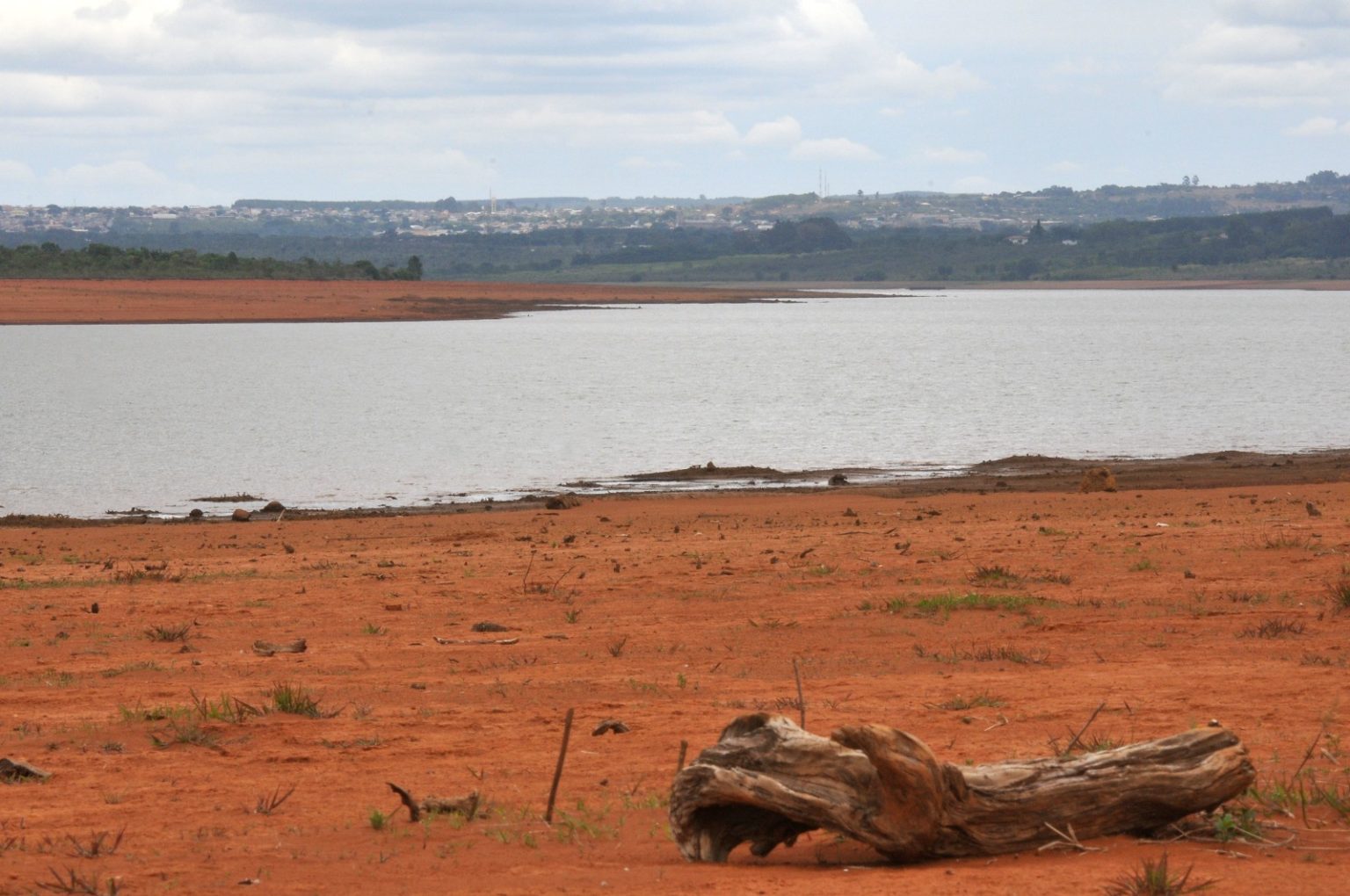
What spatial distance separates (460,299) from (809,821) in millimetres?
117544

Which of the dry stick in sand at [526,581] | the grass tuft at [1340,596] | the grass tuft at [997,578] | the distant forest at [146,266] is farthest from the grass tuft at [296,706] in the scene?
the distant forest at [146,266]

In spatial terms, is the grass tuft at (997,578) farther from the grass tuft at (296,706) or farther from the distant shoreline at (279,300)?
the distant shoreline at (279,300)

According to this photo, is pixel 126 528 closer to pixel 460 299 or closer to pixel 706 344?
pixel 706 344

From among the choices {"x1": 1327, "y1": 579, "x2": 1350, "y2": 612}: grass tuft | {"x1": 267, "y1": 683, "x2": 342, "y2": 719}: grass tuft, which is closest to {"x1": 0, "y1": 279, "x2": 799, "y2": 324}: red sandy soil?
{"x1": 267, "y1": 683, "x2": 342, "y2": 719}: grass tuft

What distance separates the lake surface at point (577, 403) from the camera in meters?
33.9

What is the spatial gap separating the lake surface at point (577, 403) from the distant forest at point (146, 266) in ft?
65.4

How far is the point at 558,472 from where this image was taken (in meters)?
32.9

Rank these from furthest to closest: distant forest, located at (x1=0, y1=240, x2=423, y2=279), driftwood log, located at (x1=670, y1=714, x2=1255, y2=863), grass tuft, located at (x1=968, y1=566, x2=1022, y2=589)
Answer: distant forest, located at (x1=0, y1=240, x2=423, y2=279) < grass tuft, located at (x1=968, y1=566, x2=1022, y2=589) < driftwood log, located at (x1=670, y1=714, x2=1255, y2=863)

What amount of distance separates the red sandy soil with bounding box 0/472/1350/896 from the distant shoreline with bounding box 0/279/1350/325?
8245 centimetres

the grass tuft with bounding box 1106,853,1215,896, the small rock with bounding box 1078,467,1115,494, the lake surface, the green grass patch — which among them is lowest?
the lake surface

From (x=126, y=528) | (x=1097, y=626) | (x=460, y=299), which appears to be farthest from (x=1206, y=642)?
(x=460, y=299)

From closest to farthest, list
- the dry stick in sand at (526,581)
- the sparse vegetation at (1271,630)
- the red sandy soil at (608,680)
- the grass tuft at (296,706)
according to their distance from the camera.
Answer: the red sandy soil at (608,680), the grass tuft at (296,706), the sparse vegetation at (1271,630), the dry stick in sand at (526,581)

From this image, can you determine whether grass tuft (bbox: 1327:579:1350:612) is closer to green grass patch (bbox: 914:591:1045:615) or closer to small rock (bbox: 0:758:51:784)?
green grass patch (bbox: 914:591:1045:615)

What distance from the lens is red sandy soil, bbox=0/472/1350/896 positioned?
6.73 metres
